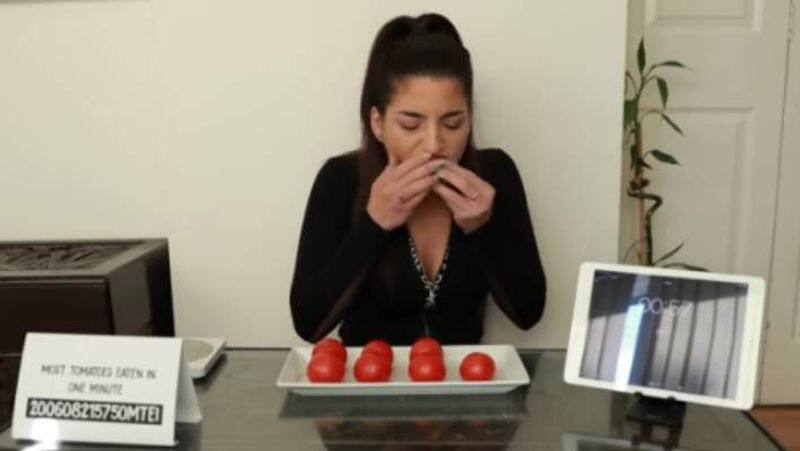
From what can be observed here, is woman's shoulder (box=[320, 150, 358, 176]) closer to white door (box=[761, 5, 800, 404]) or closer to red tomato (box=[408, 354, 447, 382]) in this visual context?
red tomato (box=[408, 354, 447, 382])

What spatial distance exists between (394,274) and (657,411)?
515 mm

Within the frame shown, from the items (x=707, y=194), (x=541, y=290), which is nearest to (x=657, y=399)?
(x=541, y=290)

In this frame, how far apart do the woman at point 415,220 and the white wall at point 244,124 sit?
0.17 meters

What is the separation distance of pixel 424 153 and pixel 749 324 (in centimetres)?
49

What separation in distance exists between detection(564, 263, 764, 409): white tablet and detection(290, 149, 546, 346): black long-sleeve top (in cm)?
35

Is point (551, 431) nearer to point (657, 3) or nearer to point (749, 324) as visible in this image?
point (749, 324)

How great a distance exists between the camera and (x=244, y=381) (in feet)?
2.77

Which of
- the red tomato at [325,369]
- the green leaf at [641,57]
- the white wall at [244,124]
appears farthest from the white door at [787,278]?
the red tomato at [325,369]

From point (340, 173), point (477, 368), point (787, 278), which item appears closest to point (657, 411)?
point (477, 368)

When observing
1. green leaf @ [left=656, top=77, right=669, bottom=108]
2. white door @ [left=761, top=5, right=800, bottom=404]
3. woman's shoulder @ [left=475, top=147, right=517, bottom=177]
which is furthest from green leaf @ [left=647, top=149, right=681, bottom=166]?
woman's shoulder @ [left=475, top=147, right=517, bottom=177]

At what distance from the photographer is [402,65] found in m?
1.05

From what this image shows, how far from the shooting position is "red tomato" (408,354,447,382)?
2.55ft

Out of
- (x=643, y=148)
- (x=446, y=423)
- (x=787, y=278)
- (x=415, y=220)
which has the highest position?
(x=643, y=148)

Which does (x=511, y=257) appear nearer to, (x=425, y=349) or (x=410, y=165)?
(x=410, y=165)
